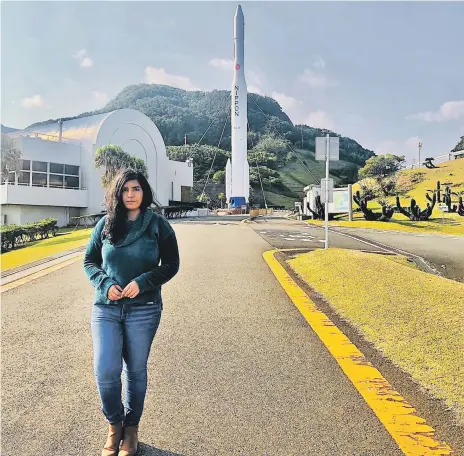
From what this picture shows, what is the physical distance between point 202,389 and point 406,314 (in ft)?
9.19

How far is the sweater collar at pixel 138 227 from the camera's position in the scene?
3078 millimetres

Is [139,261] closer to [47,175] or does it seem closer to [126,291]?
[126,291]

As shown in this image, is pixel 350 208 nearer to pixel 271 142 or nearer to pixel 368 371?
pixel 368 371

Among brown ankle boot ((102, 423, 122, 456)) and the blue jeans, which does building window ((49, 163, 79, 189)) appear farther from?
brown ankle boot ((102, 423, 122, 456))

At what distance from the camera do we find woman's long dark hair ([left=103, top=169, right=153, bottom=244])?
3127 millimetres

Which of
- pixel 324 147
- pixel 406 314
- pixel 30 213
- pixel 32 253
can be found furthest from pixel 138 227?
pixel 30 213

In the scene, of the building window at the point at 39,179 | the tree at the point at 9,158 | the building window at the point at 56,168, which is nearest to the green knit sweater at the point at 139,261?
the tree at the point at 9,158

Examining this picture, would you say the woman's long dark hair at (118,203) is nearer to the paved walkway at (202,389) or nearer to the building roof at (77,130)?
the paved walkway at (202,389)

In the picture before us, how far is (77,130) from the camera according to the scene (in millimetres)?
46844

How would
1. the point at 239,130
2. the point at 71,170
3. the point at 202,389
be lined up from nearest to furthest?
the point at 202,389
the point at 71,170
the point at 239,130

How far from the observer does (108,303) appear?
9.82 ft

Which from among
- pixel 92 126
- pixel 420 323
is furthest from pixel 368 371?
pixel 92 126

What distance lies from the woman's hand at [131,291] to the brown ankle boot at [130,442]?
777 mm

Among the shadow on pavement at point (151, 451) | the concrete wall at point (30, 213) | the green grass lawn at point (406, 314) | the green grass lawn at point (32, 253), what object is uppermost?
the concrete wall at point (30, 213)
